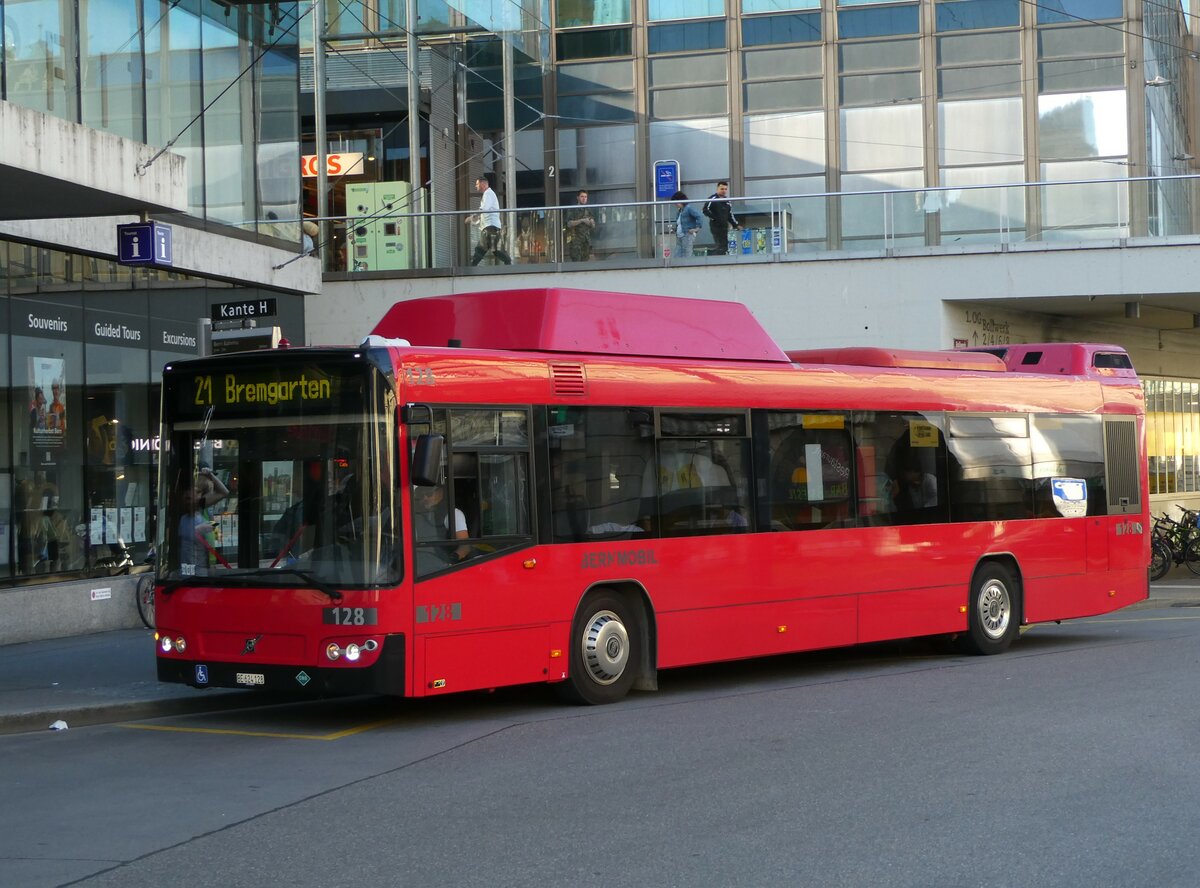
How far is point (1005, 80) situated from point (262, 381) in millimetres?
24970

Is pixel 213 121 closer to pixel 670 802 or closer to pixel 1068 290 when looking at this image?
pixel 1068 290

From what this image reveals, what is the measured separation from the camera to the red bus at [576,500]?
34.4 feet

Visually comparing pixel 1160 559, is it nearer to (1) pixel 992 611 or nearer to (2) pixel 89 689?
(1) pixel 992 611

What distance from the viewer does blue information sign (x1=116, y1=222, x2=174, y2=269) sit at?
16875 mm

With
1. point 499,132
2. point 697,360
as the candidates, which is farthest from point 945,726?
point 499,132

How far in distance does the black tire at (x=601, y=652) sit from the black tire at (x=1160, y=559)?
1602 cm

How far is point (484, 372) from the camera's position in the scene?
11148 mm

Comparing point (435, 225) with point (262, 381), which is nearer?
point (262, 381)

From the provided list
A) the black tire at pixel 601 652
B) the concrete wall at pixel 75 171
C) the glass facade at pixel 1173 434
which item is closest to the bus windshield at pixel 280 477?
the black tire at pixel 601 652

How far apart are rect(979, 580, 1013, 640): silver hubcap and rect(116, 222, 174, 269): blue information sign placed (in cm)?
937

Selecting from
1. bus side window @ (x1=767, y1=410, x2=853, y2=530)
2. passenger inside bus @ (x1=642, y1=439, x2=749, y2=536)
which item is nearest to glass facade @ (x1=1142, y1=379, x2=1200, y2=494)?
bus side window @ (x1=767, y1=410, x2=853, y2=530)

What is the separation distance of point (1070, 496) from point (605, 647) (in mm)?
A: 6622

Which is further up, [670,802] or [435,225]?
[435,225]

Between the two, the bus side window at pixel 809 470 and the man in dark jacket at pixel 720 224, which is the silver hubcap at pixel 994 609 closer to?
the bus side window at pixel 809 470
